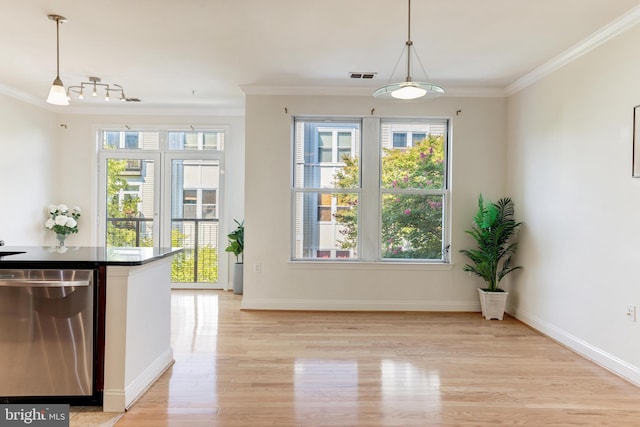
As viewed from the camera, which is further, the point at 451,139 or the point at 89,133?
the point at 89,133

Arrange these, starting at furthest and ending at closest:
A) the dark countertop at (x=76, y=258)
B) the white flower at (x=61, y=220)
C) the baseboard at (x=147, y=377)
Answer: the white flower at (x=61, y=220), the baseboard at (x=147, y=377), the dark countertop at (x=76, y=258)

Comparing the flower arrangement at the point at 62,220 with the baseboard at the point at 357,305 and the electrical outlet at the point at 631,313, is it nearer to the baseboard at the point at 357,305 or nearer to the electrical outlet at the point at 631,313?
the baseboard at the point at 357,305

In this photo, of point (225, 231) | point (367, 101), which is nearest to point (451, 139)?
point (367, 101)

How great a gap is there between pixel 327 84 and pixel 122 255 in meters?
3.01

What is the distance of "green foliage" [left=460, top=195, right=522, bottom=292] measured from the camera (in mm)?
4184

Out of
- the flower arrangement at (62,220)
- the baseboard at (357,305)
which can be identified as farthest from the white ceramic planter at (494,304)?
the flower arrangement at (62,220)

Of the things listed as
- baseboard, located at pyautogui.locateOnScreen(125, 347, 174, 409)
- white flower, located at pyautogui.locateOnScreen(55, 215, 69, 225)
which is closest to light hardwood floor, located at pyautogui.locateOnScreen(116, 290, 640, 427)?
baseboard, located at pyautogui.locateOnScreen(125, 347, 174, 409)

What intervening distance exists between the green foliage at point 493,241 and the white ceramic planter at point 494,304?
116 mm

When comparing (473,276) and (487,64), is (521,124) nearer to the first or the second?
(487,64)

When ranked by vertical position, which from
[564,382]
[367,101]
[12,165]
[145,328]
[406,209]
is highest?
[367,101]

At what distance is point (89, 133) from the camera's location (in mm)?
5570

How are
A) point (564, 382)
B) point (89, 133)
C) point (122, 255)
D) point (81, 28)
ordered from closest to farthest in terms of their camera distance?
point (122, 255) < point (564, 382) < point (81, 28) < point (89, 133)

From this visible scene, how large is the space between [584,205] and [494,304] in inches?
59.4

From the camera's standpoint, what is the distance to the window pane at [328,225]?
4.72 m
